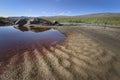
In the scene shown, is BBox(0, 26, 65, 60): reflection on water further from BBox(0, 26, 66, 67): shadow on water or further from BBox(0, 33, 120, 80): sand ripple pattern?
BBox(0, 33, 120, 80): sand ripple pattern

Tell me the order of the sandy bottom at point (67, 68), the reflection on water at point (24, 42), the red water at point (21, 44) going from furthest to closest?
the reflection on water at point (24, 42)
the red water at point (21, 44)
the sandy bottom at point (67, 68)

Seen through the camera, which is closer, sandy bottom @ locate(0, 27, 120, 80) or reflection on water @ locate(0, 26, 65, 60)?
sandy bottom @ locate(0, 27, 120, 80)

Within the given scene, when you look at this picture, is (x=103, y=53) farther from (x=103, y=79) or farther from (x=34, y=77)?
(x=34, y=77)

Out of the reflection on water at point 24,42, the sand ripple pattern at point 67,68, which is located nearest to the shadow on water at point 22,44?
the reflection on water at point 24,42

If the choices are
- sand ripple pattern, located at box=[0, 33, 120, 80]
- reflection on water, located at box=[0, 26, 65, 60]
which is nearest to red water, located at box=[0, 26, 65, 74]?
reflection on water, located at box=[0, 26, 65, 60]

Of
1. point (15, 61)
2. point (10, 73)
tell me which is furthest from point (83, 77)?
point (15, 61)

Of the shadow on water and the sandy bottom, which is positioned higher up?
the sandy bottom

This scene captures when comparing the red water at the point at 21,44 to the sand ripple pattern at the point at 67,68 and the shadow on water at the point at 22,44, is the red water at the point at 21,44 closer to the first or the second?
the shadow on water at the point at 22,44

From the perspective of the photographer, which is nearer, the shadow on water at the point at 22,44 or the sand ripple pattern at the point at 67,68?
the sand ripple pattern at the point at 67,68

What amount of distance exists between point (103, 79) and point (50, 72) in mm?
2963

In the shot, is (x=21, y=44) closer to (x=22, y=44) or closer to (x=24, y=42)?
(x=22, y=44)

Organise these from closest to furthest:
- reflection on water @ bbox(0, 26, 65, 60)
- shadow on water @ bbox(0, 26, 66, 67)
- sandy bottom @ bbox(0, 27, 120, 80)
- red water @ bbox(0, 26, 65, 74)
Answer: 1. sandy bottom @ bbox(0, 27, 120, 80)
2. red water @ bbox(0, 26, 65, 74)
3. shadow on water @ bbox(0, 26, 66, 67)
4. reflection on water @ bbox(0, 26, 65, 60)

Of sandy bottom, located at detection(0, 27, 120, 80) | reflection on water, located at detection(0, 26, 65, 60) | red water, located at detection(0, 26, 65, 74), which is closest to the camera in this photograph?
sandy bottom, located at detection(0, 27, 120, 80)

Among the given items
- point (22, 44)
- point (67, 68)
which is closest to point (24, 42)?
point (22, 44)
